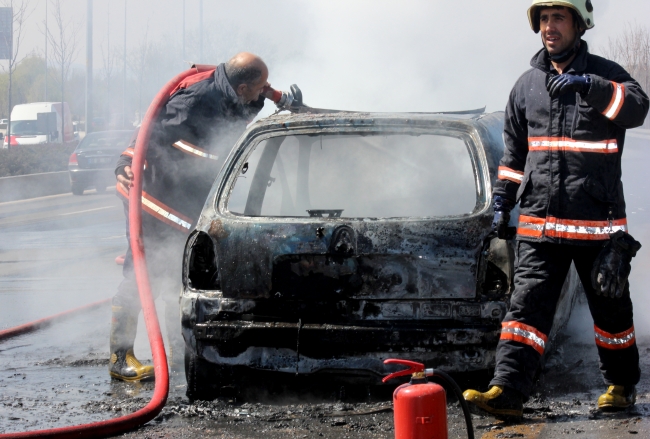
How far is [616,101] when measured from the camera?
3689 millimetres

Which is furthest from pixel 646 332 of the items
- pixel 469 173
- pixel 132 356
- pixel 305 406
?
pixel 132 356

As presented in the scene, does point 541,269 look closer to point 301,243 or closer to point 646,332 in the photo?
point 301,243

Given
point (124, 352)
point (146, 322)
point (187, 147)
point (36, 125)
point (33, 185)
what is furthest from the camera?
point (36, 125)

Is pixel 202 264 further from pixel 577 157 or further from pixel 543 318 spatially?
pixel 577 157

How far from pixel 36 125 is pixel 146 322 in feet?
110

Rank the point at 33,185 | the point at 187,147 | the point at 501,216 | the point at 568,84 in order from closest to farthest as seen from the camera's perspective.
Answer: the point at 568,84
the point at 501,216
the point at 187,147
the point at 33,185

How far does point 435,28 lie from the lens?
45.2 ft

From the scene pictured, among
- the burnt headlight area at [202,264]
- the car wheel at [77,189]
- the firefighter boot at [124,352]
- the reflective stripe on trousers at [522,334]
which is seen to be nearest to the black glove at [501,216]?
the reflective stripe on trousers at [522,334]

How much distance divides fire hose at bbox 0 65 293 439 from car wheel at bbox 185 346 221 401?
118 millimetres

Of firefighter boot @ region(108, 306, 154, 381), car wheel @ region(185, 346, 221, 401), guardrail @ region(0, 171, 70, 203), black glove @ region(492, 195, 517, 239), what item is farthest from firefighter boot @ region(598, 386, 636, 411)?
guardrail @ region(0, 171, 70, 203)

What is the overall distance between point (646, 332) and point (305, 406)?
8.80 feet

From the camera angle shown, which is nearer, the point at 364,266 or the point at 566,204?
the point at 566,204

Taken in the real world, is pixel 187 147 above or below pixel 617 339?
above

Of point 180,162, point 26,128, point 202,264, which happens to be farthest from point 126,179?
point 26,128
